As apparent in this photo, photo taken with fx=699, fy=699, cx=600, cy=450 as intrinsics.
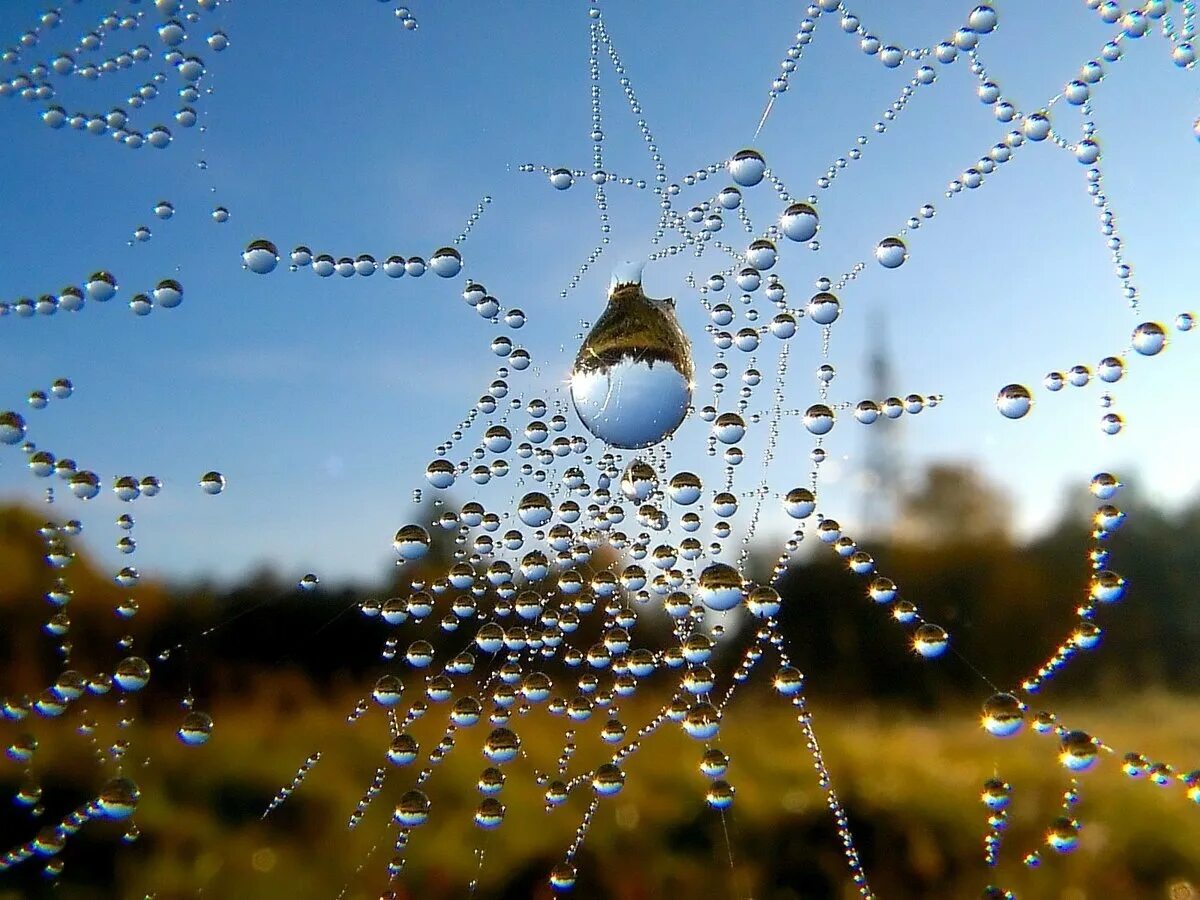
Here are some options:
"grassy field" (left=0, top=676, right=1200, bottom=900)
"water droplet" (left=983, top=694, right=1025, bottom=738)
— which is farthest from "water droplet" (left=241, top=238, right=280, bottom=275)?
"water droplet" (left=983, top=694, right=1025, bottom=738)

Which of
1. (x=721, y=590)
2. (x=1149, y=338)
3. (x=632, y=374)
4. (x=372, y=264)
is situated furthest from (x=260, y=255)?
(x=1149, y=338)

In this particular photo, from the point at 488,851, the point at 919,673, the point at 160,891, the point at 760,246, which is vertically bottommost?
the point at 160,891

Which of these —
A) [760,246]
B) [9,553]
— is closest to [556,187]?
[760,246]

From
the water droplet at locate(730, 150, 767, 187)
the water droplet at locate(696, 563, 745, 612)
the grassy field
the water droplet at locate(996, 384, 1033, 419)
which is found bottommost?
the grassy field

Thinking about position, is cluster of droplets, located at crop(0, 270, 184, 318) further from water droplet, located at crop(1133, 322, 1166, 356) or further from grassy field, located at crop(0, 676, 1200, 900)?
water droplet, located at crop(1133, 322, 1166, 356)

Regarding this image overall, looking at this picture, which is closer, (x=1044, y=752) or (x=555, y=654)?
(x=555, y=654)

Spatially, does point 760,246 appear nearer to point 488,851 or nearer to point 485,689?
point 485,689
